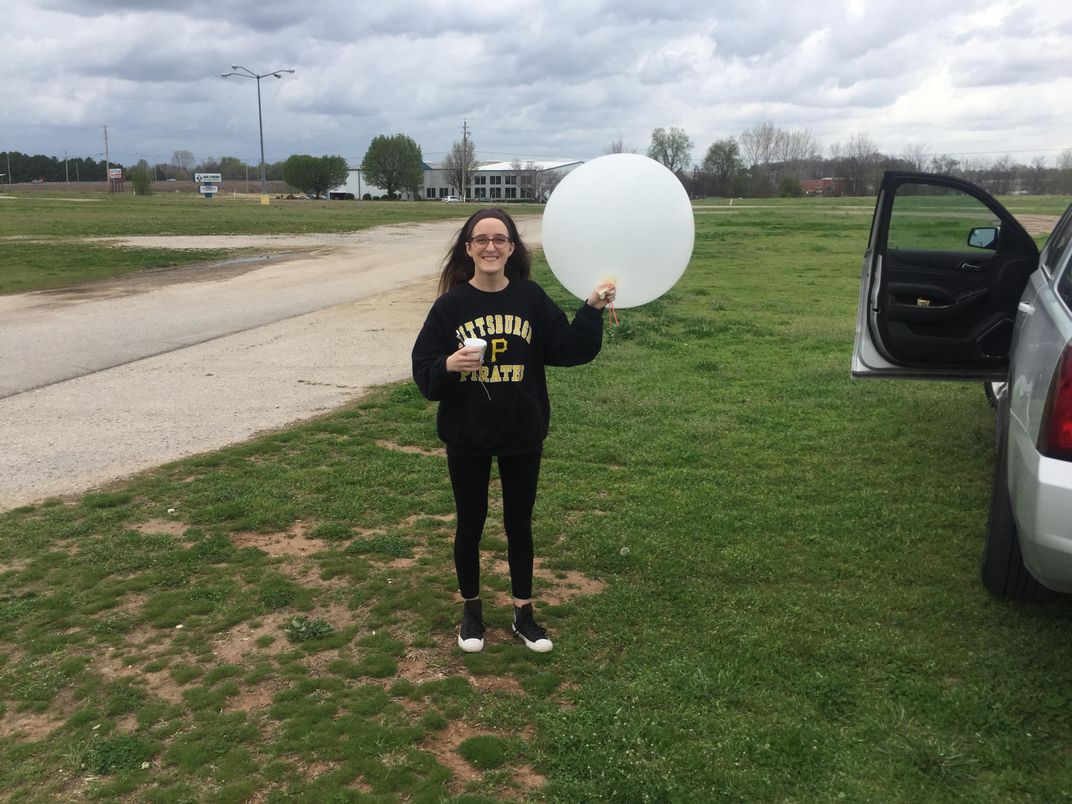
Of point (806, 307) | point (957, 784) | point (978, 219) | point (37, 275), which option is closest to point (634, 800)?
point (957, 784)

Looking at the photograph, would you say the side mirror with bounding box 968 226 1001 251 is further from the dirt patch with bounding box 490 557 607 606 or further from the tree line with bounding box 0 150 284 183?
the tree line with bounding box 0 150 284 183

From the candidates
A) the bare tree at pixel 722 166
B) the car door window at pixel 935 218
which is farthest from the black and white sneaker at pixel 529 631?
the bare tree at pixel 722 166

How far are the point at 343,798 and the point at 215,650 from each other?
3.78 feet

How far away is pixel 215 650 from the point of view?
11.4ft

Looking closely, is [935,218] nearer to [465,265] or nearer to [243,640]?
[465,265]

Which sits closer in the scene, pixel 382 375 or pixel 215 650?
pixel 215 650

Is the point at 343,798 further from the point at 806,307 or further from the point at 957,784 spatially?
the point at 806,307

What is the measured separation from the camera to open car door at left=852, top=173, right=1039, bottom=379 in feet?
16.9

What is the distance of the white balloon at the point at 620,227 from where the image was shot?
3418 millimetres

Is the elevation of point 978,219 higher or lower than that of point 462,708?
higher

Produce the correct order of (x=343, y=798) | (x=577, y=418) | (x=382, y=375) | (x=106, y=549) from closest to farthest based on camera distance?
(x=343, y=798) < (x=106, y=549) < (x=577, y=418) < (x=382, y=375)

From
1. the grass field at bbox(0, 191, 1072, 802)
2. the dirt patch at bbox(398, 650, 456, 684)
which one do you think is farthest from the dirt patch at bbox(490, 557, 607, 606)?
the dirt patch at bbox(398, 650, 456, 684)

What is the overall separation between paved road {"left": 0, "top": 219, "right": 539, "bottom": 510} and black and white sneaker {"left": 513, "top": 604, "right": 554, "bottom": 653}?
321cm

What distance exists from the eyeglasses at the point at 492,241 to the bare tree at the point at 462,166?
83479mm
